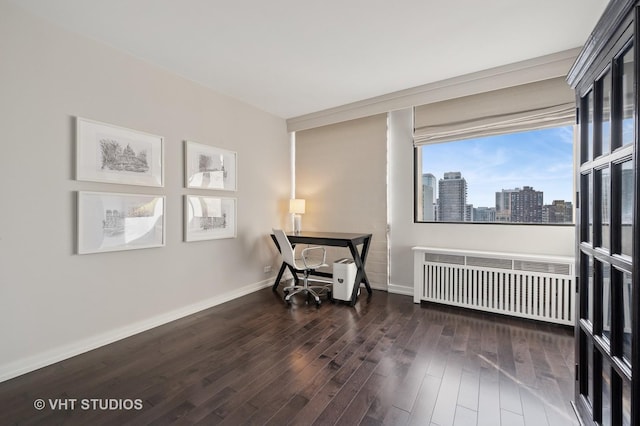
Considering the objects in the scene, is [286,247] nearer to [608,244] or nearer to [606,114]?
[608,244]

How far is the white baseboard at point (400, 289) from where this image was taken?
12.8 ft

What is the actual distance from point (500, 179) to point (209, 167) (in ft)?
11.7

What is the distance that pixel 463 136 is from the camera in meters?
3.51

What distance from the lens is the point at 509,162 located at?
3357 mm

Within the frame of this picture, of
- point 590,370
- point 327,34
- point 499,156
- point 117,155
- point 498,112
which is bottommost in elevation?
point 590,370

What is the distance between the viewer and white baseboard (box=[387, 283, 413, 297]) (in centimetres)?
390

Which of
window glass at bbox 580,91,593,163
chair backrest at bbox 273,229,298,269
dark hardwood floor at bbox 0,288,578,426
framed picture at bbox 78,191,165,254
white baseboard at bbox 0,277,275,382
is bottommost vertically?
dark hardwood floor at bbox 0,288,578,426

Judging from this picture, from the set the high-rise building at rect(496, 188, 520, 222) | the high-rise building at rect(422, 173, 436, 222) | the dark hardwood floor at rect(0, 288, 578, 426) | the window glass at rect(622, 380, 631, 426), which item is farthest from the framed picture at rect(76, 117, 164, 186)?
the high-rise building at rect(496, 188, 520, 222)

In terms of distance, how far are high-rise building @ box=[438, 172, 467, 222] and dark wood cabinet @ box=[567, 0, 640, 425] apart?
2121mm

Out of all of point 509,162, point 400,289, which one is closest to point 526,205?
point 509,162

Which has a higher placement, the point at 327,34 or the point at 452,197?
the point at 327,34

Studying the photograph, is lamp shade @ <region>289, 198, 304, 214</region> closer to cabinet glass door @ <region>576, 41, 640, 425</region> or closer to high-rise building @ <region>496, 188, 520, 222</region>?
high-rise building @ <region>496, 188, 520, 222</region>

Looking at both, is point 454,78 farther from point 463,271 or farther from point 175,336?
point 175,336

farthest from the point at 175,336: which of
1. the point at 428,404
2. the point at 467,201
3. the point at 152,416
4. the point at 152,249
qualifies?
the point at 467,201
